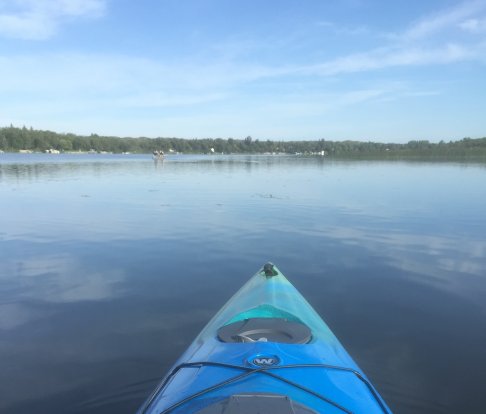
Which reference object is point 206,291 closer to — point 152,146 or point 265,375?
point 265,375

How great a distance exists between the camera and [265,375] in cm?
362

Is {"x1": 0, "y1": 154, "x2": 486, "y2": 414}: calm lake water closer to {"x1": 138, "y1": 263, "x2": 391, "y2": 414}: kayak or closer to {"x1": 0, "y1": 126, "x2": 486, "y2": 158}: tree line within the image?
{"x1": 138, "y1": 263, "x2": 391, "y2": 414}: kayak

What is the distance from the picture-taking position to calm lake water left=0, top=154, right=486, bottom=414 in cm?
539

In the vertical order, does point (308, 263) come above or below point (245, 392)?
below

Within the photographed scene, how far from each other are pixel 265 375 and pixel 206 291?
501 cm

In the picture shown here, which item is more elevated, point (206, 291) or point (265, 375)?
point (265, 375)

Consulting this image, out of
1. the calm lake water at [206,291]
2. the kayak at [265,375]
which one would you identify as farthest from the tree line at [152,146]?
the kayak at [265,375]

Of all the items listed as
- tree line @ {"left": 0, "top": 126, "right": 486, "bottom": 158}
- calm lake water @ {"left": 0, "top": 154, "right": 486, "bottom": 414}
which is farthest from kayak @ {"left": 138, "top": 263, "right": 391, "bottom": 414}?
tree line @ {"left": 0, "top": 126, "right": 486, "bottom": 158}

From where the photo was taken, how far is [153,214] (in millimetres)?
17750

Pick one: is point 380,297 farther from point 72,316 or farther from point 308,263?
point 72,316

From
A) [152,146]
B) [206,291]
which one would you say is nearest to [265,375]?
[206,291]

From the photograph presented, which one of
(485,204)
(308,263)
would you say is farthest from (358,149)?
(308,263)

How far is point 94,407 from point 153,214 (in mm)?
Result: 13221

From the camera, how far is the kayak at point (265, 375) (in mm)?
3258
